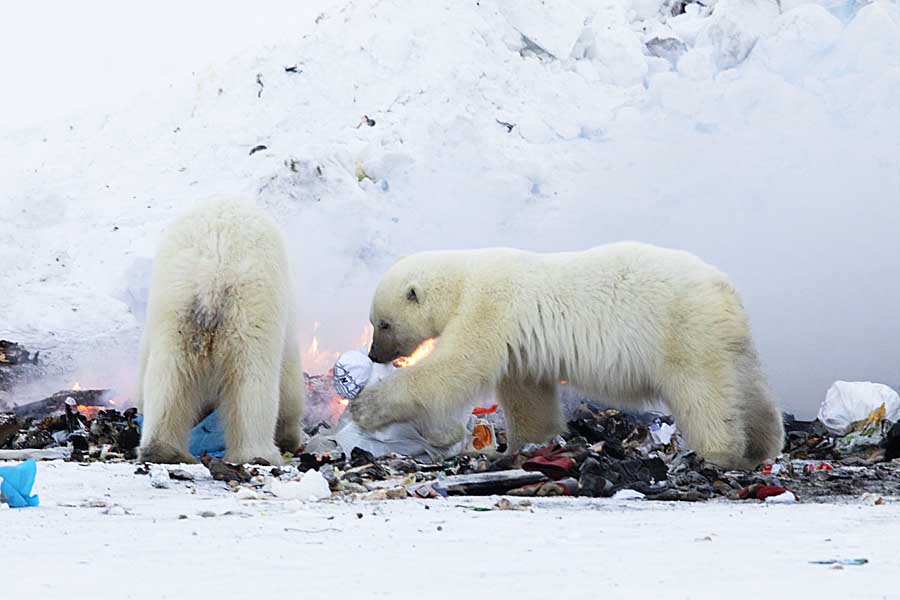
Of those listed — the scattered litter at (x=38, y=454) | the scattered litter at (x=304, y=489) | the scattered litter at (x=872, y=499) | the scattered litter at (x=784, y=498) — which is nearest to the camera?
the scattered litter at (x=304, y=489)

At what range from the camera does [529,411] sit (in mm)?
7051

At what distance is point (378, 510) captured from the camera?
390cm

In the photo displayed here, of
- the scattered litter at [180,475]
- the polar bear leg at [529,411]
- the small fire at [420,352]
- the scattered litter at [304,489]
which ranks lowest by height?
the scattered litter at [304,489]

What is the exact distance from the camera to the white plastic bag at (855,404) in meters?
8.56

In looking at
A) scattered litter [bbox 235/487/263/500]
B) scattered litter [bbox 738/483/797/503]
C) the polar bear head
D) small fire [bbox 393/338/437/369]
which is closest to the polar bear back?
the polar bear head

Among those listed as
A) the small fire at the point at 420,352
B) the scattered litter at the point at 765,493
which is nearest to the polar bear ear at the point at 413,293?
the small fire at the point at 420,352

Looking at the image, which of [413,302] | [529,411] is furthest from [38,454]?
[529,411]

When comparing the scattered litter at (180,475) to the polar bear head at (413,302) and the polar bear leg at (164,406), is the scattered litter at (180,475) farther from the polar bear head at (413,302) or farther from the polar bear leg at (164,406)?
the polar bear head at (413,302)

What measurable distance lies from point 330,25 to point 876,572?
55.7ft

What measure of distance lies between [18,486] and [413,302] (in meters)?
3.49

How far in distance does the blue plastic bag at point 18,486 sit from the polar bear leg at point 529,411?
3660 mm

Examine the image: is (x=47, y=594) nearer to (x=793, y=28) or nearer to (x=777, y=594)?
(x=777, y=594)

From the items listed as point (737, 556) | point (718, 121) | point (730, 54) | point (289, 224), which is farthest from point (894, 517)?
point (730, 54)

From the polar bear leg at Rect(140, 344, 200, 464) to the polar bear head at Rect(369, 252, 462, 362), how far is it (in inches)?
71.7
